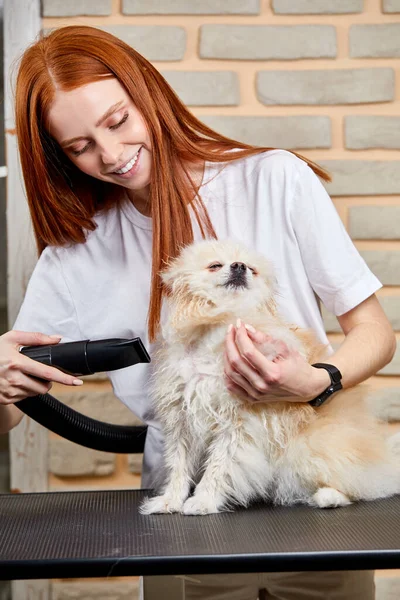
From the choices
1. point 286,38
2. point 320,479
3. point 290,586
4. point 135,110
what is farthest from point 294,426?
point 286,38

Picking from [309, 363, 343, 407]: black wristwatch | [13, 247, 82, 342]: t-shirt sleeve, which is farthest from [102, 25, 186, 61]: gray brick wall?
[309, 363, 343, 407]: black wristwatch

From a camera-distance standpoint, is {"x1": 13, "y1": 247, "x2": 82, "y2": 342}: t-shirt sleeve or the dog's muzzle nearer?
the dog's muzzle

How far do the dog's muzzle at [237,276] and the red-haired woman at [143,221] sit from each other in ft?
0.36

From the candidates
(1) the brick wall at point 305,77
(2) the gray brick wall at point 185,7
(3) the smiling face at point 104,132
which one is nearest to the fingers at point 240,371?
(3) the smiling face at point 104,132

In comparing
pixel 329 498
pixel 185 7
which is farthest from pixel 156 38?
pixel 329 498

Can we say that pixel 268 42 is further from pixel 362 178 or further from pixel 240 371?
pixel 240 371

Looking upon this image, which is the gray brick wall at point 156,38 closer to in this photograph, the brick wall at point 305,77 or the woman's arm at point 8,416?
the brick wall at point 305,77

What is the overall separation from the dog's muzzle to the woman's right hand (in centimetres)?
27

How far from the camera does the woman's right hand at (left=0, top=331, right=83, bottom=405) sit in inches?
39.4

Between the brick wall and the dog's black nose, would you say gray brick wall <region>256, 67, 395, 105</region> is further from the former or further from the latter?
the dog's black nose

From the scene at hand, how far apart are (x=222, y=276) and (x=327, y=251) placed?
22 cm

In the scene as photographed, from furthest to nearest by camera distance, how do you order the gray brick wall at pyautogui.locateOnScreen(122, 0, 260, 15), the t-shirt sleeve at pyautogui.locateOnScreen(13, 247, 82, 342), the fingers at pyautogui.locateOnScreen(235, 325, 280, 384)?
the gray brick wall at pyautogui.locateOnScreen(122, 0, 260, 15)
the t-shirt sleeve at pyautogui.locateOnScreen(13, 247, 82, 342)
the fingers at pyautogui.locateOnScreen(235, 325, 280, 384)

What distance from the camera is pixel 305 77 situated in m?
1.69

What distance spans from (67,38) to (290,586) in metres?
0.93
